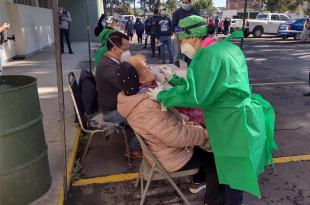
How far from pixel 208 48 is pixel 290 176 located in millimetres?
2046

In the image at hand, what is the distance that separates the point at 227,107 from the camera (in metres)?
2.49

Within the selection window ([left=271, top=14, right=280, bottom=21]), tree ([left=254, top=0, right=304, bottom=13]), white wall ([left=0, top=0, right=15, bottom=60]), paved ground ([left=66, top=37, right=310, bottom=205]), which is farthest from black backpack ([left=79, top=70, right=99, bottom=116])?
tree ([left=254, top=0, right=304, bottom=13])

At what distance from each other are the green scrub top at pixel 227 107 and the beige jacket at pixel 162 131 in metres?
0.18

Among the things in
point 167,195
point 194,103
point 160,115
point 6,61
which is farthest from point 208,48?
point 6,61

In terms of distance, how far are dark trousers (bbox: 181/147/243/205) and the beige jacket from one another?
77 millimetres

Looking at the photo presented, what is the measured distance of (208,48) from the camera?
2.43 m

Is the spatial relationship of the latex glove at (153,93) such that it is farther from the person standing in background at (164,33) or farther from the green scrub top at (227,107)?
the person standing in background at (164,33)

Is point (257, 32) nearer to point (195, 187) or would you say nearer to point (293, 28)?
point (293, 28)

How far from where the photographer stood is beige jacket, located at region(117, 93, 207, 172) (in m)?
2.70

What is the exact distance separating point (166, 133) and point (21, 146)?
122 centimetres

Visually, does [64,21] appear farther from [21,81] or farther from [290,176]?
[290,176]

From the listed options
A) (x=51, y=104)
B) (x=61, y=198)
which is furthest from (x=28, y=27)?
(x=61, y=198)

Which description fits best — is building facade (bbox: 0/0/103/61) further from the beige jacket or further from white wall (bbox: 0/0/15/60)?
the beige jacket

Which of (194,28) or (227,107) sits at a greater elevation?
(194,28)
